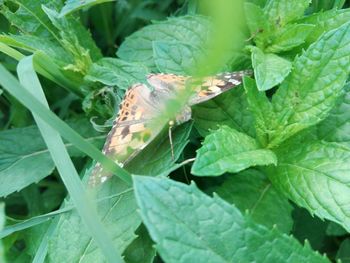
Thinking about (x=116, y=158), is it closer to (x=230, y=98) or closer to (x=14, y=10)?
(x=230, y=98)

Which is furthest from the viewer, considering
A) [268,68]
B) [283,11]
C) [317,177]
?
[283,11]

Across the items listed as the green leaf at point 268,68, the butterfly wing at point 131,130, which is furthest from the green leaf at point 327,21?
the butterfly wing at point 131,130

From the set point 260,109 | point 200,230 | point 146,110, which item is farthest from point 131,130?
A: point 200,230

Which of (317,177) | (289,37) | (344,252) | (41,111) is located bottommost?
(344,252)

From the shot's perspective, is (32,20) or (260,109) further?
(32,20)

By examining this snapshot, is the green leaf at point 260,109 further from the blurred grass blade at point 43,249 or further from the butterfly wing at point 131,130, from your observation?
the blurred grass blade at point 43,249

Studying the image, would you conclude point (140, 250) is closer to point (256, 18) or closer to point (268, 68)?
point (268, 68)

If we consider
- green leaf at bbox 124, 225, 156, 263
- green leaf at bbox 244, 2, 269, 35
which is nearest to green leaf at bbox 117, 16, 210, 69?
green leaf at bbox 244, 2, 269, 35
